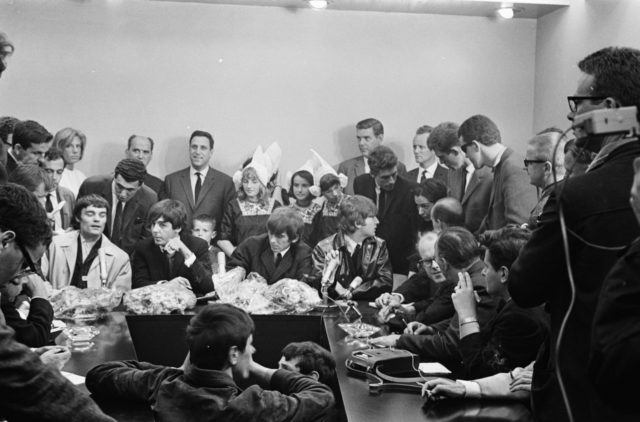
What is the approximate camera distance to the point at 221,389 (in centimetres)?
245

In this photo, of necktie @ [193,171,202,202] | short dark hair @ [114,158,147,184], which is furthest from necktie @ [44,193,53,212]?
necktie @ [193,171,202,202]

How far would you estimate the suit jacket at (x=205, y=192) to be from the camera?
7.04 m

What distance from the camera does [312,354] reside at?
308 cm

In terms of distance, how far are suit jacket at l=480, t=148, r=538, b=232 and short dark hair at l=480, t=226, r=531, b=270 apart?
2344 mm

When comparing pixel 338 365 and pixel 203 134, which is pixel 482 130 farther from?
pixel 338 365

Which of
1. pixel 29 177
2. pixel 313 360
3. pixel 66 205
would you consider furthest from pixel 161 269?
pixel 313 360

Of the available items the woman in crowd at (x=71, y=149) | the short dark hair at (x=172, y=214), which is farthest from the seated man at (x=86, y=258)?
the woman in crowd at (x=71, y=149)

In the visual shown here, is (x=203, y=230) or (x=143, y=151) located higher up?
(x=143, y=151)

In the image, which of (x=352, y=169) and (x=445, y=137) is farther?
(x=352, y=169)

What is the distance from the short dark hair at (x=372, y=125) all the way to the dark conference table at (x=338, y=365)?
8.82 feet

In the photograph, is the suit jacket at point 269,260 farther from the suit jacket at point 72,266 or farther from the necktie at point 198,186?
the necktie at point 198,186

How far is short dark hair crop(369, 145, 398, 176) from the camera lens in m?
6.81

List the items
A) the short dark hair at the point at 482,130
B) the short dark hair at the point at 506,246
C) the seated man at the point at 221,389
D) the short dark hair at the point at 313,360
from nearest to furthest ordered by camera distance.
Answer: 1. the seated man at the point at 221,389
2. the short dark hair at the point at 506,246
3. the short dark hair at the point at 313,360
4. the short dark hair at the point at 482,130

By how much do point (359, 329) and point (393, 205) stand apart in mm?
2782
